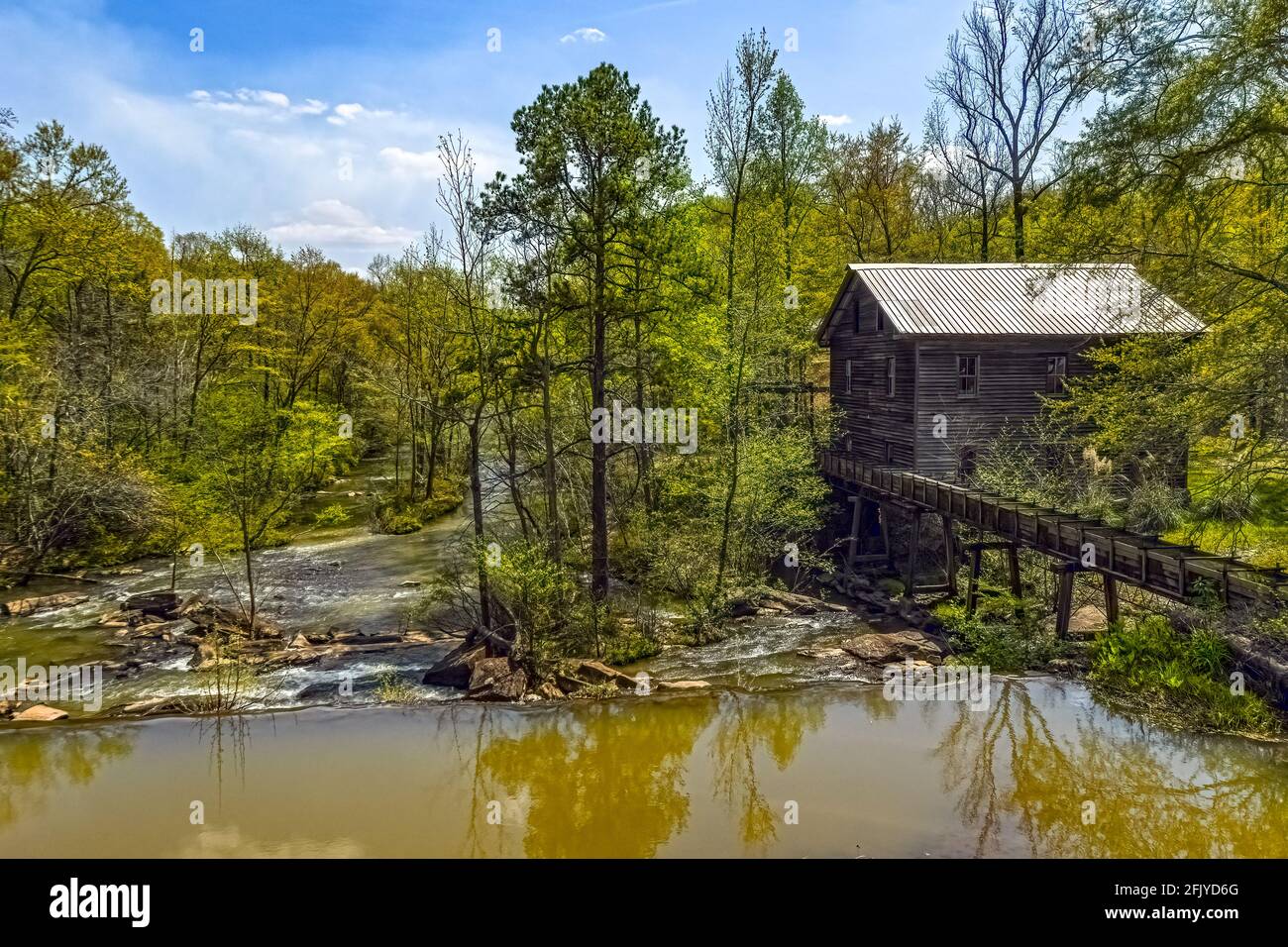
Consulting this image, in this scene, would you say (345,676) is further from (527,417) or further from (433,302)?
(433,302)

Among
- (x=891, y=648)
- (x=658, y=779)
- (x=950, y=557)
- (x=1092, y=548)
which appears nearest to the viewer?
(x=658, y=779)

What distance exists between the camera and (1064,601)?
53.6 feet

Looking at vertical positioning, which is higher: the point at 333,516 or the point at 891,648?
the point at 333,516

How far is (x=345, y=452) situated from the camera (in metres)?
40.6

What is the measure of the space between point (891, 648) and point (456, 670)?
9323 millimetres

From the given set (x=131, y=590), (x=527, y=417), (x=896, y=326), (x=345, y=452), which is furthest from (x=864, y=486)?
(x=345, y=452)

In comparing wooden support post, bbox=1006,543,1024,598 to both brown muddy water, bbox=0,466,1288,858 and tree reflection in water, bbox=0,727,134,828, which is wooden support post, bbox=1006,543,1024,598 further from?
tree reflection in water, bbox=0,727,134,828

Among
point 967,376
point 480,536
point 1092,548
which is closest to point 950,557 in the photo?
point 1092,548

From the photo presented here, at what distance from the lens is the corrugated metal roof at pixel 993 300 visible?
23.0 meters

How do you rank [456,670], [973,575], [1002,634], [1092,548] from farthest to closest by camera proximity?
1. [973,575]
2. [1002,634]
3. [456,670]
4. [1092,548]

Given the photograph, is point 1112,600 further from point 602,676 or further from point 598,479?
point 598,479

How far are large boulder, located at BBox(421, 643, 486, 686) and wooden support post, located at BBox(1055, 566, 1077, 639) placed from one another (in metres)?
12.2

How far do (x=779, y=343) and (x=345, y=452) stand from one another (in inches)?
1004
